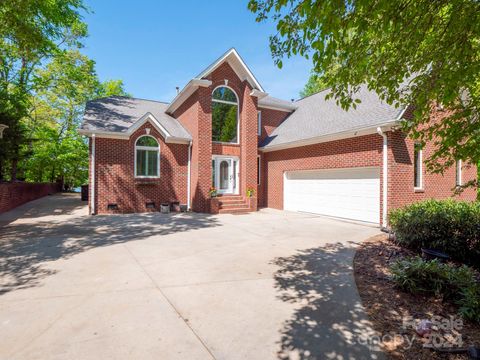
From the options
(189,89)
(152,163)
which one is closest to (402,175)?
(189,89)

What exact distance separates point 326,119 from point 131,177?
33.2 feet

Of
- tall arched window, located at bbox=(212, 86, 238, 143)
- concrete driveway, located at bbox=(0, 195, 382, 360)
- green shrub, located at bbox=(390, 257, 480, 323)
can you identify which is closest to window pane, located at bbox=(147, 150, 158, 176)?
tall arched window, located at bbox=(212, 86, 238, 143)

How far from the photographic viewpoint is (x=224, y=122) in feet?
49.2

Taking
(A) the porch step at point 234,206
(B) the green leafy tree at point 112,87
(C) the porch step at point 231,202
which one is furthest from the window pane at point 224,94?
(B) the green leafy tree at point 112,87

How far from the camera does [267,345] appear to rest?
2875 millimetres

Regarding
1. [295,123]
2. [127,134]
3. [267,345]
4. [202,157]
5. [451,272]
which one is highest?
[295,123]

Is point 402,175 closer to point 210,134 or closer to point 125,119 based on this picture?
point 210,134

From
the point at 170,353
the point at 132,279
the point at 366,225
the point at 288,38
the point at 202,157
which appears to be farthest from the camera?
the point at 202,157

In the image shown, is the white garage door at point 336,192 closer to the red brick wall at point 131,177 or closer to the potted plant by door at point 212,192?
the potted plant by door at point 212,192

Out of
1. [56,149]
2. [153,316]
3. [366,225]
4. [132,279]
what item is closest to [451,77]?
[153,316]

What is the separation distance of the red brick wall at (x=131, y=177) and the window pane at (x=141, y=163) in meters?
0.31

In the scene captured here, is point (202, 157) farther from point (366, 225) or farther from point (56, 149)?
point (56, 149)

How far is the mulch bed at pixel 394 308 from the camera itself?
9.24ft

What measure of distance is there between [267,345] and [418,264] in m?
3.09
